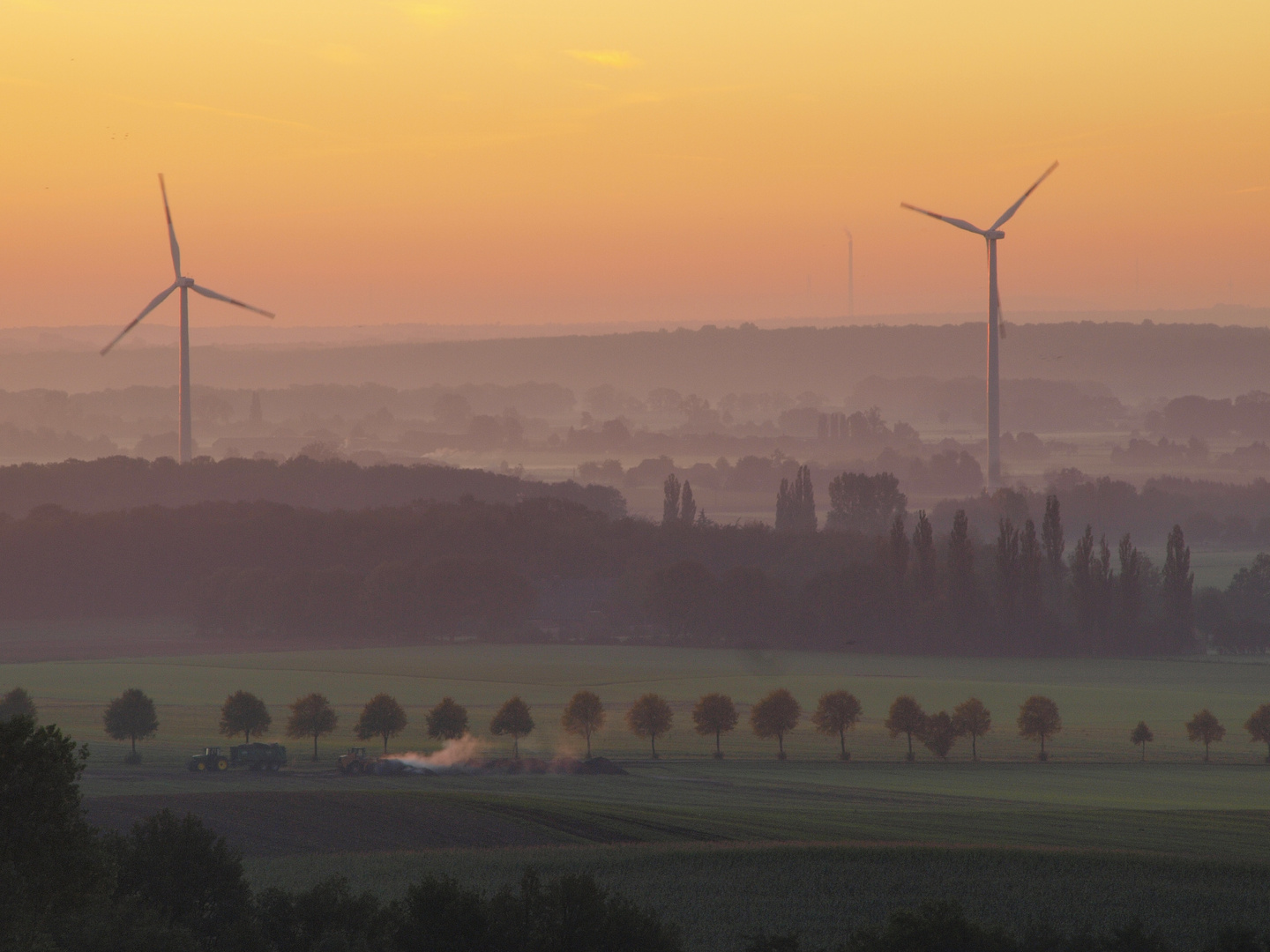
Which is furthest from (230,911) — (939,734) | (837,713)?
(837,713)

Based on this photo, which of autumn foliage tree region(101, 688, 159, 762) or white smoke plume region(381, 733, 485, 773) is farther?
autumn foliage tree region(101, 688, 159, 762)

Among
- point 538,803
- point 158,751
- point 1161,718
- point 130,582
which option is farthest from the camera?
point 130,582

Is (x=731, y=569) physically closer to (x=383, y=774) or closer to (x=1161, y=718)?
(x=1161, y=718)

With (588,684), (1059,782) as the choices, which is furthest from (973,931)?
(588,684)

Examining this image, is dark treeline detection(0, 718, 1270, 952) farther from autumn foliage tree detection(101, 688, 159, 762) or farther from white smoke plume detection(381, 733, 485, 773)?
autumn foliage tree detection(101, 688, 159, 762)

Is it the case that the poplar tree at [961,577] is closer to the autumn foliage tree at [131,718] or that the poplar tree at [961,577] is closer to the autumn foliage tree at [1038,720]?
the autumn foliage tree at [1038,720]

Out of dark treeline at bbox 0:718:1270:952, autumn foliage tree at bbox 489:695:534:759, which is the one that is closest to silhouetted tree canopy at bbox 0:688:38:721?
autumn foliage tree at bbox 489:695:534:759
